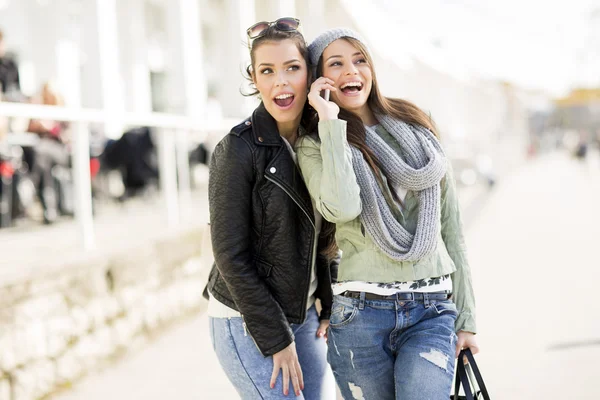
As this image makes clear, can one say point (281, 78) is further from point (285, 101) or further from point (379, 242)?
point (379, 242)

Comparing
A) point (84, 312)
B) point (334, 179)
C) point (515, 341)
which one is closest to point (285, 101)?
point (334, 179)

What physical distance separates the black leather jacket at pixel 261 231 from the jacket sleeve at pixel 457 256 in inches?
21.3

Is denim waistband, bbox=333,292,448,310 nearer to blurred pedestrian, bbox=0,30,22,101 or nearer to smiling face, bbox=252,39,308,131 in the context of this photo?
smiling face, bbox=252,39,308,131

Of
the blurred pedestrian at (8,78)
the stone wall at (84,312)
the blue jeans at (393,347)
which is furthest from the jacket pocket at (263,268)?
the blurred pedestrian at (8,78)

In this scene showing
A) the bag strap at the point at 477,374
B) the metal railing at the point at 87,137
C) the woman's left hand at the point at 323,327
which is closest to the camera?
the bag strap at the point at 477,374

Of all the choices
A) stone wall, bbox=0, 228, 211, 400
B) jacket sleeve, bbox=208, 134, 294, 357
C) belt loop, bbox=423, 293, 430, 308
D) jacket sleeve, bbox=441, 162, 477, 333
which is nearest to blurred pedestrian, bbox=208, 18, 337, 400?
jacket sleeve, bbox=208, 134, 294, 357

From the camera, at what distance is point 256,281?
85.7 inches

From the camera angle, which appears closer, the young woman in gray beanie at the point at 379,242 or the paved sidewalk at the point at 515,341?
the young woman in gray beanie at the point at 379,242

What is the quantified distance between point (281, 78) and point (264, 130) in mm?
191

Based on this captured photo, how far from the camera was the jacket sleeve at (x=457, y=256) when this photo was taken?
247cm

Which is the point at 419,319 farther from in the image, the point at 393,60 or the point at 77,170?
the point at 393,60

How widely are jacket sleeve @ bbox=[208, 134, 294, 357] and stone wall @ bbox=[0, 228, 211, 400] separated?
165 centimetres

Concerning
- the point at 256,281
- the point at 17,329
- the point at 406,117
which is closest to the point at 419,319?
the point at 256,281

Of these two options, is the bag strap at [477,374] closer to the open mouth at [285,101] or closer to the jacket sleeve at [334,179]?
the jacket sleeve at [334,179]
